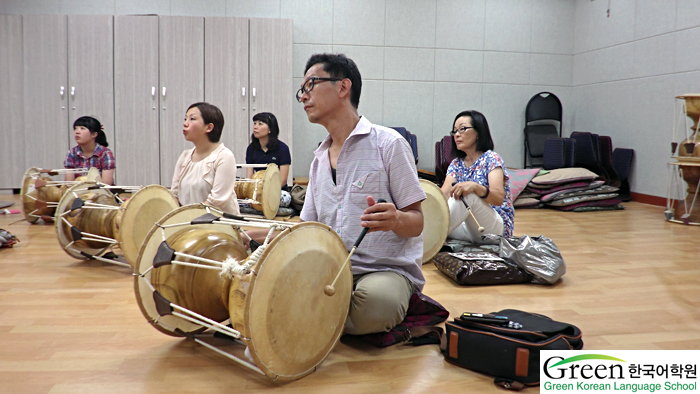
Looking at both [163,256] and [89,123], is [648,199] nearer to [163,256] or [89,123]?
[89,123]

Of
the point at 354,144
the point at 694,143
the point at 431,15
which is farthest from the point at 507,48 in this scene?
the point at 354,144

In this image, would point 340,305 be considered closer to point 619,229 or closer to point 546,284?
point 546,284

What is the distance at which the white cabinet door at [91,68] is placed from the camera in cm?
687

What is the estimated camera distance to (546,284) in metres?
3.08

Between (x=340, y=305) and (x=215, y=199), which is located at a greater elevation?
(x=215, y=199)

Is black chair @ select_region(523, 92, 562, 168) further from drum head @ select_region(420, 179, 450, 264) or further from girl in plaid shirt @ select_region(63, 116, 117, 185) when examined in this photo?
girl in plaid shirt @ select_region(63, 116, 117, 185)

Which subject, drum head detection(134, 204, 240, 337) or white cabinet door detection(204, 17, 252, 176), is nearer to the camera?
drum head detection(134, 204, 240, 337)

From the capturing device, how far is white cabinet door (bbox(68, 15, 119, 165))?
22.5 ft

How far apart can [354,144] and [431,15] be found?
254 inches

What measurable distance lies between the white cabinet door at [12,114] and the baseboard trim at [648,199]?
8.30m

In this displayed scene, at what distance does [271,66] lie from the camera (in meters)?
7.03

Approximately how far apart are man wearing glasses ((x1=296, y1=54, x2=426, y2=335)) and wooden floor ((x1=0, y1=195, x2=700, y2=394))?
227 millimetres

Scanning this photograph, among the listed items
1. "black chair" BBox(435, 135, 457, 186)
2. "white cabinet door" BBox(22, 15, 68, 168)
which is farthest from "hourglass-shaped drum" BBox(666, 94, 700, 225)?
"white cabinet door" BBox(22, 15, 68, 168)

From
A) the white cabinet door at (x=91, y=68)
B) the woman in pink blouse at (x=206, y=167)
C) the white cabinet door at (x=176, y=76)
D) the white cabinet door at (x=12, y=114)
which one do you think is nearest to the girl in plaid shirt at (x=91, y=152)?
the woman in pink blouse at (x=206, y=167)
